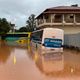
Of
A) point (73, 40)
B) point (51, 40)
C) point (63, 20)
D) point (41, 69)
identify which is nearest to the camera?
point (41, 69)

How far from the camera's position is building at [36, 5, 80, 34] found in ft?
183

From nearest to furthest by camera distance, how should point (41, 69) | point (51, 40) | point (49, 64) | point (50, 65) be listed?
point (41, 69), point (50, 65), point (49, 64), point (51, 40)

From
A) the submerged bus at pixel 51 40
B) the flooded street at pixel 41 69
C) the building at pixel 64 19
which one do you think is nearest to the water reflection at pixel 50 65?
the flooded street at pixel 41 69

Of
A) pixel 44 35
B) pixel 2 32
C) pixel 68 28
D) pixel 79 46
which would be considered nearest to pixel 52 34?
pixel 44 35

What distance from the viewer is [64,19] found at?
187 feet

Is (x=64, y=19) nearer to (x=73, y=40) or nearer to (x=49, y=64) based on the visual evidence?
(x=73, y=40)

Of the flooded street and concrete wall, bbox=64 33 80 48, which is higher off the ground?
concrete wall, bbox=64 33 80 48

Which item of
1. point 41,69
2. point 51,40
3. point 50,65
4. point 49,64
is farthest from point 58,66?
point 51,40

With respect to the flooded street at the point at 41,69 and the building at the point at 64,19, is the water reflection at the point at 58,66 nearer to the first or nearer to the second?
the flooded street at the point at 41,69

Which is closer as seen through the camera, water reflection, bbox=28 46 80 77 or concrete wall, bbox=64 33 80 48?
water reflection, bbox=28 46 80 77

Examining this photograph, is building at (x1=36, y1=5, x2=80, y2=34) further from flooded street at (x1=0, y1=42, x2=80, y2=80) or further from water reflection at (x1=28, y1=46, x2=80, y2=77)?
flooded street at (x1=0, y1=42, x2=80, y2=80)

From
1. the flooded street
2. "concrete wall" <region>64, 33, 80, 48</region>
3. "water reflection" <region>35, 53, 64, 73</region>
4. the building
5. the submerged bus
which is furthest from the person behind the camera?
the building

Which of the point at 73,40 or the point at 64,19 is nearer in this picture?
the point at 73,40

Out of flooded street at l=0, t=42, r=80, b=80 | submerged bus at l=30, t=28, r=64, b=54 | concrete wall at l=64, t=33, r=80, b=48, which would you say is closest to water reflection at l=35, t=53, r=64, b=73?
flooded street at l=0, t=42, r=80, b=80
